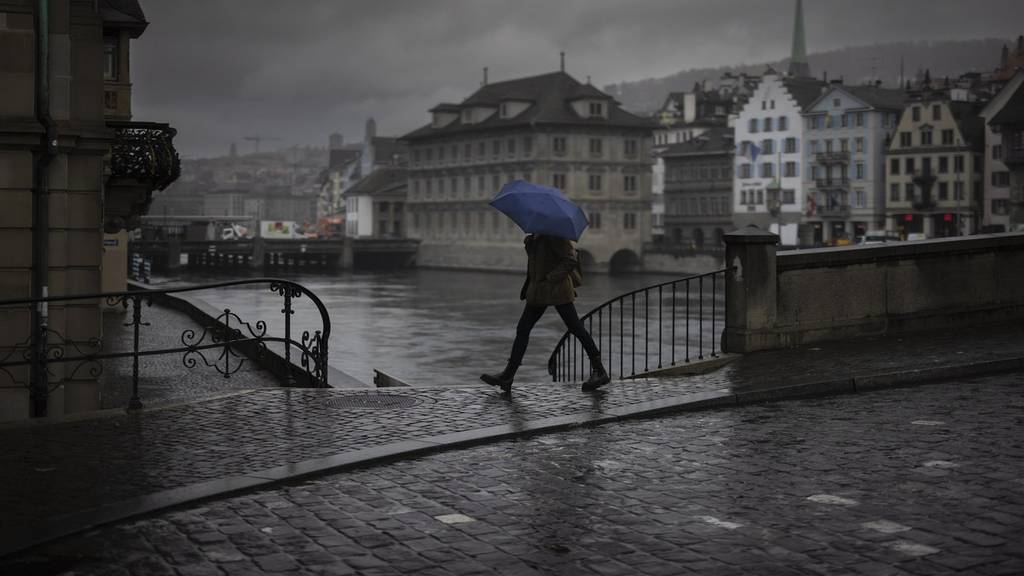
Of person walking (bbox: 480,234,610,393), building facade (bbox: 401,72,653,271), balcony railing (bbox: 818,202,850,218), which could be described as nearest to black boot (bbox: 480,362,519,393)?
person walking (bbox: 480,234,610,393)

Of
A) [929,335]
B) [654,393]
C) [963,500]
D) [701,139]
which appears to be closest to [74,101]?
[654,393]

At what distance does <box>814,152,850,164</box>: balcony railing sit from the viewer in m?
104

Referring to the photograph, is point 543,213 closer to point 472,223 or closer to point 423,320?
point 423,320

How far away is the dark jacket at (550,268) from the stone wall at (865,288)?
258 cm

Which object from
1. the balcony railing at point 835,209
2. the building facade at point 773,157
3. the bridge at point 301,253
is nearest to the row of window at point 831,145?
the building facade at point 773,157

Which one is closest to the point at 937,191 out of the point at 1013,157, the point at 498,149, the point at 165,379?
the point at 1013,157

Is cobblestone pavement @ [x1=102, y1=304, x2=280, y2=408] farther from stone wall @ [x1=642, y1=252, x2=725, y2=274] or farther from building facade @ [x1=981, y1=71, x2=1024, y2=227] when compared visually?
stone wall @ [x1=642, y1=252, x2=725, y2=274]

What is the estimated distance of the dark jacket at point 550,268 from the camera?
494 inches

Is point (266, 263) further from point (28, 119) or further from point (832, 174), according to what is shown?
point (28, 119)

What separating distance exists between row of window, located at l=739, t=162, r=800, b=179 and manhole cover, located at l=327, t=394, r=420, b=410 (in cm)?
10080

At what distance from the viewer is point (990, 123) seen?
80812mm

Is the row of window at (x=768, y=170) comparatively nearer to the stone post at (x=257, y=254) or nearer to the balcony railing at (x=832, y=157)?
the balcony railing at (x=832, y=157)

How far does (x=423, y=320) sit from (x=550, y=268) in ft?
154

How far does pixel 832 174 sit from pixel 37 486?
4016 inches
